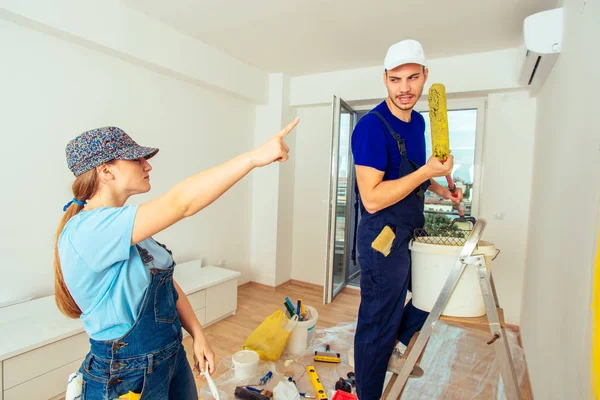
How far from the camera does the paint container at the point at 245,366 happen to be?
1950 millimetres

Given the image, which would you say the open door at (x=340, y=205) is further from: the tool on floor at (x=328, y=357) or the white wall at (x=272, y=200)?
the tool on floor at (x=328, y=357)

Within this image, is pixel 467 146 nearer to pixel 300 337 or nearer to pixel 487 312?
pixel 300 337

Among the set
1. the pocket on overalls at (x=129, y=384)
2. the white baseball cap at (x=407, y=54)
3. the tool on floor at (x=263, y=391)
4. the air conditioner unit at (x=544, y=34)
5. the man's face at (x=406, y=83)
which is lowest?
the tool on floor at (x=263, y=391)

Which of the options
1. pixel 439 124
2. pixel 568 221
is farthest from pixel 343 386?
pixel 439 124

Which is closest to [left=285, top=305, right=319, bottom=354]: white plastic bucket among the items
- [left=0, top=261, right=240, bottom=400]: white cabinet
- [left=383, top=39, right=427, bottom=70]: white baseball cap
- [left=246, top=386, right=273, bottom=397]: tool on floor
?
[left=246, top=386, right=273, bottom=397]: tool on floor

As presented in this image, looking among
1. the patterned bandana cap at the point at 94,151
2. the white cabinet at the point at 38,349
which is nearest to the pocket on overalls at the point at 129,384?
the patterned bandana cap at the point at 94,151

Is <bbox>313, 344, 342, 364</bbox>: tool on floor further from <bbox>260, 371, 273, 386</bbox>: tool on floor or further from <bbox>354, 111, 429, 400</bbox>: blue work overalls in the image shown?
<bbox>354, 111, 429, 400</bbox>: blue work overalls

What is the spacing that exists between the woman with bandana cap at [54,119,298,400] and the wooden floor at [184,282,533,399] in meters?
1.26

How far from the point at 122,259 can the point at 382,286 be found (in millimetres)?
853

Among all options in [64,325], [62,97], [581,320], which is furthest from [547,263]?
[62,97]

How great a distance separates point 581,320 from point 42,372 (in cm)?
224

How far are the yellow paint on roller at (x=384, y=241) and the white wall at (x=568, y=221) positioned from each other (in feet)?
1.78

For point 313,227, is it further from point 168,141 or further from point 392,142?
point 392,142

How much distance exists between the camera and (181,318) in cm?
108
